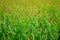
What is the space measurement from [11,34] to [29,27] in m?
0.28

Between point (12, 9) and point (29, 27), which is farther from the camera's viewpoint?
point (12, 9)

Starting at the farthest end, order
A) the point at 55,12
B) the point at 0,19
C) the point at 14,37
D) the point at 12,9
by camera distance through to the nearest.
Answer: the point at 55,12
the point at 12,9
the point at 0,19
the point at 14,37

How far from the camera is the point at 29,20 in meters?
2.69

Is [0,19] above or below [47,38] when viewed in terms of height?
above

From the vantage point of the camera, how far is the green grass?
2.42m

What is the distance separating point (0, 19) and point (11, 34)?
0.31 metres

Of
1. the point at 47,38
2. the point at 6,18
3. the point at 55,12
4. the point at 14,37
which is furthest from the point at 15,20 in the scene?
the point at 55,12

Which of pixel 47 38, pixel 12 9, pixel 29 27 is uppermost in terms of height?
pixel 12 9

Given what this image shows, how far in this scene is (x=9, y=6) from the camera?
2.83 meters

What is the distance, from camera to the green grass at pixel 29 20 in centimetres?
242

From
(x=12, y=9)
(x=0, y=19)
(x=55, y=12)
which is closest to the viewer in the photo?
(x=0, y=19)

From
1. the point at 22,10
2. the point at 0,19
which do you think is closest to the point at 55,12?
the point at 22,10

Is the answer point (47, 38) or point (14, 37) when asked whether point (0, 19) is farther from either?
point (47, 38)

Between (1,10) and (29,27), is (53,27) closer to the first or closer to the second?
(29,27)
